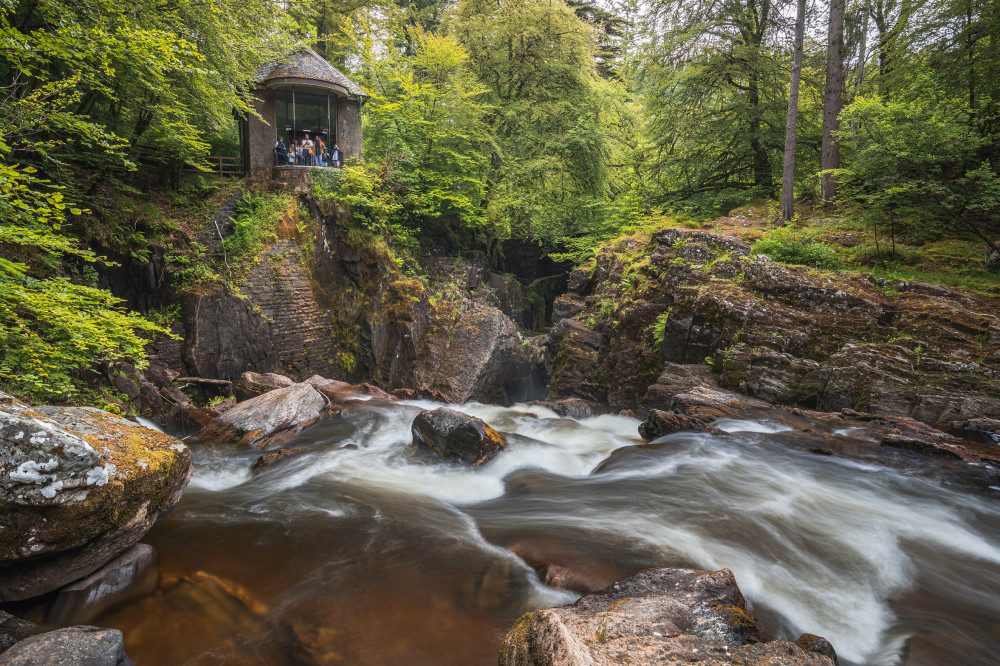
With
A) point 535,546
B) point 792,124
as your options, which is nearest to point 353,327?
point 535,546

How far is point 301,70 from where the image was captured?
1591 cm

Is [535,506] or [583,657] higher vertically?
[583,657]

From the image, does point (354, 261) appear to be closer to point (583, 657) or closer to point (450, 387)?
point (450, 387)

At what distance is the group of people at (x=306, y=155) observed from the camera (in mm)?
17000

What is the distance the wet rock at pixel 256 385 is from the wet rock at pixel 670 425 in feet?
28.3

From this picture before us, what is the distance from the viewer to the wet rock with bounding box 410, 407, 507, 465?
25.3 ft

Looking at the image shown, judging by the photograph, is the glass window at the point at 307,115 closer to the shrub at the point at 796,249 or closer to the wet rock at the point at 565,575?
the shrub at the point at 796,249

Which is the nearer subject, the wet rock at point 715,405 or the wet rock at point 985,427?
the wet rock at point 985,427

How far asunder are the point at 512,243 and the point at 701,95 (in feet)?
33.6

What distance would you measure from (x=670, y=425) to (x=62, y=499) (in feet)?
26.0

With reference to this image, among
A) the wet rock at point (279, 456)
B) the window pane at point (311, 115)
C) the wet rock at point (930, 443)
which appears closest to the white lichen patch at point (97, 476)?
the wet rock at point (279, 456)

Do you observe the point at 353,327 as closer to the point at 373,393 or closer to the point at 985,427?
the point at 373,393

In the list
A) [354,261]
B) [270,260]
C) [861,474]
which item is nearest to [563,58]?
[354,261]

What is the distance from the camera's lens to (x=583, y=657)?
233 centimetres
